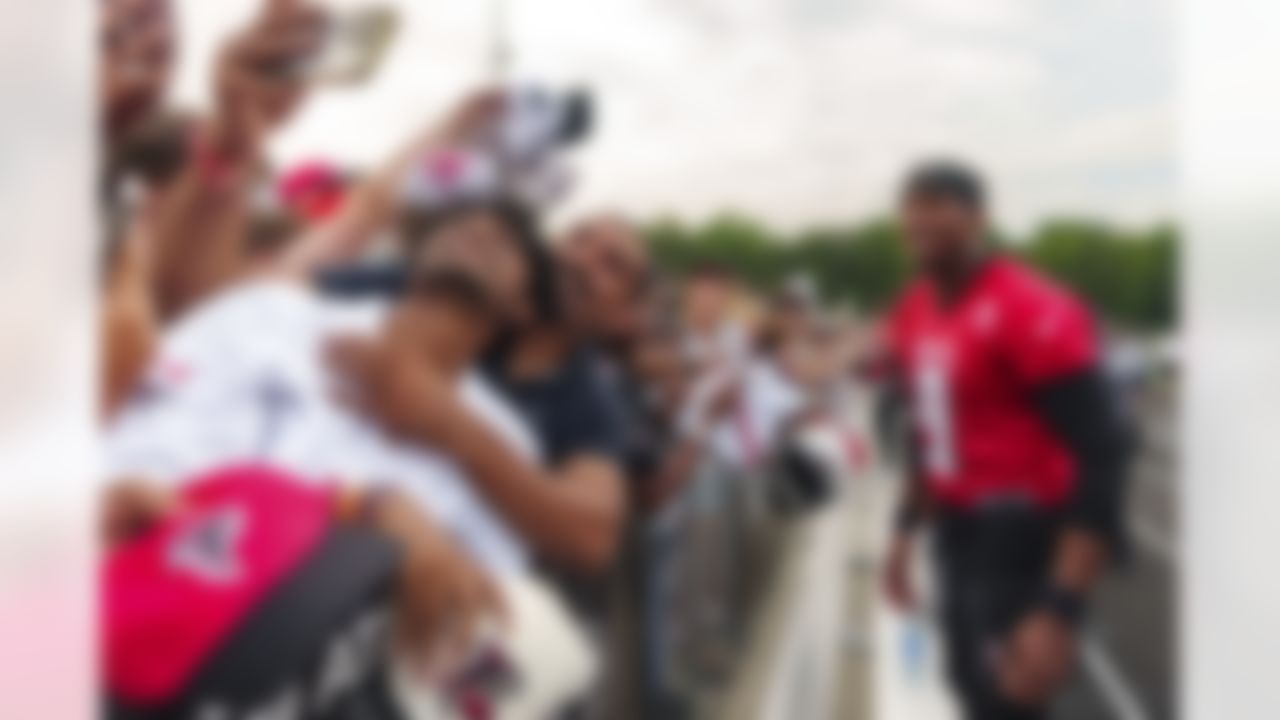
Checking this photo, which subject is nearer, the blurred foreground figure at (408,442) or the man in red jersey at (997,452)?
the man in red jersey at (997,452)

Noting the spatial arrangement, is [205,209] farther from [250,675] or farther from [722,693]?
[722,693]

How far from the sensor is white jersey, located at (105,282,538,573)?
1.86m

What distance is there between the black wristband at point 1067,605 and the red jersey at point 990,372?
3.4 inches

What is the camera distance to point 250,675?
190 cm

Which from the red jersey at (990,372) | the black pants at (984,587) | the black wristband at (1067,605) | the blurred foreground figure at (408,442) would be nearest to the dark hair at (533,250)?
the blurred foreground figure at (408,442)

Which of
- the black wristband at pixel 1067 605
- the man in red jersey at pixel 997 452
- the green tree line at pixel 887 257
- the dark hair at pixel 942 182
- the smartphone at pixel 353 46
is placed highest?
the smartphone at pixel 353 46

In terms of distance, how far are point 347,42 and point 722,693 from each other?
79 cm

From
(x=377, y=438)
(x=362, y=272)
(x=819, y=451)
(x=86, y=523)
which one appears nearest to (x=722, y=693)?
(x=819, y=451)

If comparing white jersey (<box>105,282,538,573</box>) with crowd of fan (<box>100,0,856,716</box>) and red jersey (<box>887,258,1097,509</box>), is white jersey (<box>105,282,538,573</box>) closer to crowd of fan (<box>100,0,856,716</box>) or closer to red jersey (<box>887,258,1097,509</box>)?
crowd of fan (<box>100,0,856,716</box>)

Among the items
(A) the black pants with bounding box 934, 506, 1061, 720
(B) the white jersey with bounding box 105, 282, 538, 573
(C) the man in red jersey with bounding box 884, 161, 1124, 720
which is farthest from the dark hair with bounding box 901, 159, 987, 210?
(B) the white jersey with bounding box 105, 282, 538, 573

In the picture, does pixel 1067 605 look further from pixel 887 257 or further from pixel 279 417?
pixel 279 417

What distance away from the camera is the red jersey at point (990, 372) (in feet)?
5.64

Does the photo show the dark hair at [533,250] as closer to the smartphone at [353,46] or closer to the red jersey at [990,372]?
the smartphone at [353,46]

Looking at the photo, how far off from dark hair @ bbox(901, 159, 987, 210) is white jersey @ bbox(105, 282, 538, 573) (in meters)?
0.47
